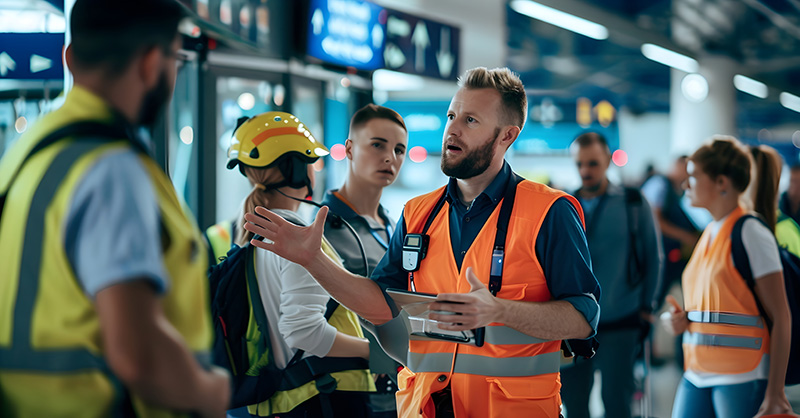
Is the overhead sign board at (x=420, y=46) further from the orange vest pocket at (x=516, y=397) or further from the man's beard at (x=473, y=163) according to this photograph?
the orange vest pocket at (x=516, y=397)

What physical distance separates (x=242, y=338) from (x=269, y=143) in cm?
68

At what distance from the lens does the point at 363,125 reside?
336 centimetres

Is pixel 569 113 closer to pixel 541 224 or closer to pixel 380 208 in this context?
pixel 380 208

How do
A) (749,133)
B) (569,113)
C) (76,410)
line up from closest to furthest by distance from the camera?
(76,410) → (569,113) → (749,133)

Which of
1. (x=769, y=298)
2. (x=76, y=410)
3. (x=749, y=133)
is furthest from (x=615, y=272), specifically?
(x=749, y=133)

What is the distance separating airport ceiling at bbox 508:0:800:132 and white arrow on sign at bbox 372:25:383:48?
387cm

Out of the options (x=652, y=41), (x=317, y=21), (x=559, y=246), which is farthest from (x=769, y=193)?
(x=652, y=41)

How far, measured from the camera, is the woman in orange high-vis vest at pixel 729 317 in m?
3.01

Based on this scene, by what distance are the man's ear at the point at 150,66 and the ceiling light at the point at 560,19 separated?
8.76 metres

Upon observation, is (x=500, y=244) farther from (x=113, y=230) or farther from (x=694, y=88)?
(x=694, y=88)

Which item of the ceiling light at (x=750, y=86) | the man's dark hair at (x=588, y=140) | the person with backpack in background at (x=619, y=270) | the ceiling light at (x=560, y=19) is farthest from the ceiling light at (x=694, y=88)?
the person with backpack in background at (x=619, y=270)

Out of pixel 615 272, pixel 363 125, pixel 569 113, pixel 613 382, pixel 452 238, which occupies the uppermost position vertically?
pixel 569 113

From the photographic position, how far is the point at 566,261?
2.08 m

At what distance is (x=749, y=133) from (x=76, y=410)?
34812 mm
